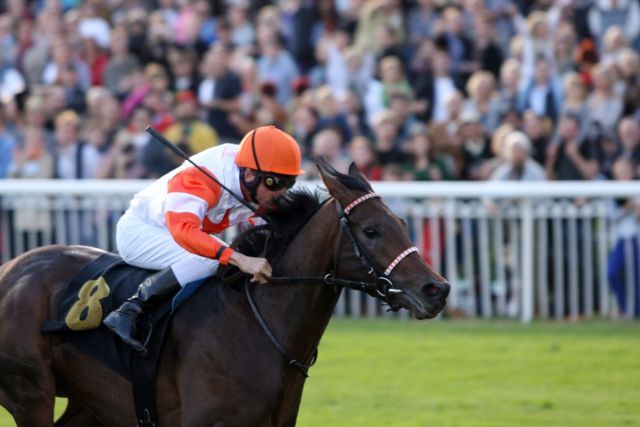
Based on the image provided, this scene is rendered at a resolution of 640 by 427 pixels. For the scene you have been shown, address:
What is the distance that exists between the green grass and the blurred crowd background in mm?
1530

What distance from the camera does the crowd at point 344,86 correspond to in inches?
466

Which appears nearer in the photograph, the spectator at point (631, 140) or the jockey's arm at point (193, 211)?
the jockey's arm at point (193, 211)

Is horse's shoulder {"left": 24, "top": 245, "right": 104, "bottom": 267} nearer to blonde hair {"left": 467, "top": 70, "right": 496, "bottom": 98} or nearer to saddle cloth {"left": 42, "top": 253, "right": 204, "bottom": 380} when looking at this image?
saddle cloth {"left": 42, "top": 253, "right": 204, "bottom": 380}

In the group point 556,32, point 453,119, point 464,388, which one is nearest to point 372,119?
point 453,119

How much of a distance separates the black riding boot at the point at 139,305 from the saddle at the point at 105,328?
46 millimetres

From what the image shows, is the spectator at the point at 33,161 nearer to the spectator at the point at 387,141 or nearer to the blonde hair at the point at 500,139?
the spectator at the point at 387,141

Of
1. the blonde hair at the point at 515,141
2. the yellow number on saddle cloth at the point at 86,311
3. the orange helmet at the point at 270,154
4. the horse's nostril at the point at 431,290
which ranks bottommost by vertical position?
the yellow number on saddle cloth at the point at 86,311

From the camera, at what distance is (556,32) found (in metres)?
13.0

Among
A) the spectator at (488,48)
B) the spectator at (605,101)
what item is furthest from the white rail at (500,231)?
the spectator at (488,48)

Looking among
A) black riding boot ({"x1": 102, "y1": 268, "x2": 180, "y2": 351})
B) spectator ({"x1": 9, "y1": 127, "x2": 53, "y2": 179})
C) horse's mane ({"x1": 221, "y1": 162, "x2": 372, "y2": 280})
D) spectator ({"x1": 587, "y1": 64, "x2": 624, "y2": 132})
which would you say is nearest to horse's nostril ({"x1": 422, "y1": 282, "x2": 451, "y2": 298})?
horse's mane ({"x1": 221, "y1": 162, "x2": 372, "y2": 280})

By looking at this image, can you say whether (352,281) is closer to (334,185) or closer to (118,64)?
(334,185)

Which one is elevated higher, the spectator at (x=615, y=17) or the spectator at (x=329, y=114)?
the spectator at (x=615, y=17)

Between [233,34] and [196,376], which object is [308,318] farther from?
[233,34]

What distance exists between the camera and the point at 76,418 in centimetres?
632
